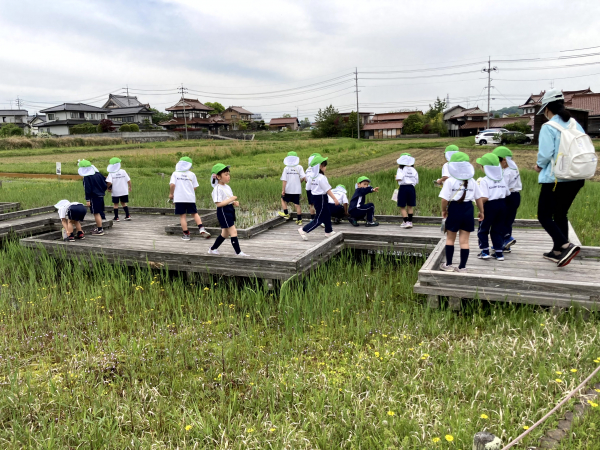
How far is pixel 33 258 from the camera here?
23.8ft

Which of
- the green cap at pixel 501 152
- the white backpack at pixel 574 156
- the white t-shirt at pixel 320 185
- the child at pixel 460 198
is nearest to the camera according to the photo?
the white backpack at pixel 574 156

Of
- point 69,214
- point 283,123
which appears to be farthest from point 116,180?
point 283,123

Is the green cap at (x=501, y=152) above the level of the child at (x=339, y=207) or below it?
above

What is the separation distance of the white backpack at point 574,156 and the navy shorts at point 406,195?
2988mm

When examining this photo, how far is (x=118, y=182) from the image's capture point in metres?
9.06

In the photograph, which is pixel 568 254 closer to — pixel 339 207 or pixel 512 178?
pixel 512 178

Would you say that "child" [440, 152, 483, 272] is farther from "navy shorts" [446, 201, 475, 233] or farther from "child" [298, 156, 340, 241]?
"child" [298, 156, 340, 241]

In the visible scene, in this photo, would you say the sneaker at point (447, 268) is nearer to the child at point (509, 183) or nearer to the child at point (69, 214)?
the child at point (509, 183)

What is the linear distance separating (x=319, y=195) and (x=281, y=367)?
3.73 meters

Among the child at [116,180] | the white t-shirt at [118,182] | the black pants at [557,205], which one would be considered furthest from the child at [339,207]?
the white t-shirt at [118,182]

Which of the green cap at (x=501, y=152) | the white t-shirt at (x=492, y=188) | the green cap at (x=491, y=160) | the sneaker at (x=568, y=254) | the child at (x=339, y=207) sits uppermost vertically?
the green cap at (x=501, y=152)

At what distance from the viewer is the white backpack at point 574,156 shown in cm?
448

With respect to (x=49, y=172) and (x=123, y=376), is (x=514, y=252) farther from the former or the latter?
(x=49, y=172)

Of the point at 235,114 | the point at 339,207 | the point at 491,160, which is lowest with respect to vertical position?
the point at 339,207
